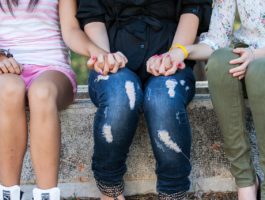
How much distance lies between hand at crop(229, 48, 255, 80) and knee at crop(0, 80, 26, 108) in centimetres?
96

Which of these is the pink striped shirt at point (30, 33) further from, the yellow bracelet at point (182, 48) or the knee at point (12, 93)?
the yellow bracelet at point (182, 48)

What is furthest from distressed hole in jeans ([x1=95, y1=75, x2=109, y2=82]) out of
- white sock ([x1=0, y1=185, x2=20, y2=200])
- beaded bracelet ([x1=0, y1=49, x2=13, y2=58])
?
white sock ([x1=0, y1=185, x2=20, y2=200])

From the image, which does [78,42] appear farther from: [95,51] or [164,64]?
[164,64]

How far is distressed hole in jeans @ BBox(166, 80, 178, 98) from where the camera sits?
2833mm

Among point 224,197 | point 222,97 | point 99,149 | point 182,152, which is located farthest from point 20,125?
point 224,197

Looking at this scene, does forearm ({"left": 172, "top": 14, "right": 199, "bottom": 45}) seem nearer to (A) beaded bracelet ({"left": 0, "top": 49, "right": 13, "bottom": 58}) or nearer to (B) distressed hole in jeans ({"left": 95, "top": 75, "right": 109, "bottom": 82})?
(B) distressed hole in jeans ({"left": 95, "top": 75, "right": 109, "bottom": 82})

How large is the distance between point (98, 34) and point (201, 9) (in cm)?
55

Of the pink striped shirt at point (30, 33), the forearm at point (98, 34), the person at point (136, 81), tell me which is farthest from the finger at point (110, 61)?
the pink striped shirt at point (30, 33)

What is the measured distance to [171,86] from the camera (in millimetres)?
2873

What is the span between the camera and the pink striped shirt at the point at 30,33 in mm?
3271

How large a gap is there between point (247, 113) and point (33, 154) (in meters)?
1.11

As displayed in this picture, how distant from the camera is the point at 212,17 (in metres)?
3.22

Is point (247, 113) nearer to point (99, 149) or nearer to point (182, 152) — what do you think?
point (182, 152)

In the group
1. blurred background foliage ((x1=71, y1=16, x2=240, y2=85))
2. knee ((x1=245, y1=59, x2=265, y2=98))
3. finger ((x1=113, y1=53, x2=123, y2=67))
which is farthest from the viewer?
blurred background foliage ((x1=71, y1=16, x2=240, y2=85))
